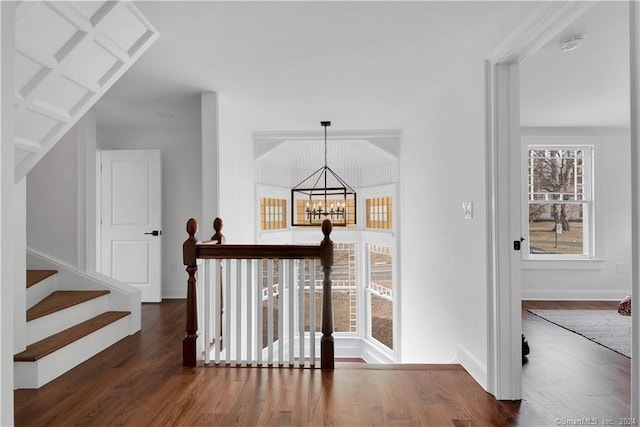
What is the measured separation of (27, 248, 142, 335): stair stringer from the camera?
374cm

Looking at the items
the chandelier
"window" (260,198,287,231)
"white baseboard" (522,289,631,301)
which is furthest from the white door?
"white baseboard" (522,289,631,301)

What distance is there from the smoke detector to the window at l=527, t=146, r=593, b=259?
10.5 ft

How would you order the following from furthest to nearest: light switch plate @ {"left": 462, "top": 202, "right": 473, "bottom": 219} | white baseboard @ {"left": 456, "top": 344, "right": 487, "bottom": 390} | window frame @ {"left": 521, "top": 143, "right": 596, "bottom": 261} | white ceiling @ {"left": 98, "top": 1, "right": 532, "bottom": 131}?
1. window frame @ {"left": 521, "top": 143, "right": 596, "bottom": 261}
2. light switch plate @ {"left": 462, "top": 202, "right": 473, "bottom": 219}
3. white baseboard @ {"left": 456, "top": 344, "right": 487, "bottom": 390}
4. white ceiling @ {"left": 98, "top": 1, "right": 532, "bottom": 131}

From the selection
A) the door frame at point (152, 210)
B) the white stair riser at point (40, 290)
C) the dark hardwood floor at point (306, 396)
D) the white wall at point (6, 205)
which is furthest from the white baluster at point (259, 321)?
the door frame at point (152, 210)

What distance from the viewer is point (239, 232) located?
4.57 m

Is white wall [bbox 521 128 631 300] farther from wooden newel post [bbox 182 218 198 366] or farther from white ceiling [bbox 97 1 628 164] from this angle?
wooden newel post [bbox 182 218 198 366]

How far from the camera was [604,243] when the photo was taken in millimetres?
5590

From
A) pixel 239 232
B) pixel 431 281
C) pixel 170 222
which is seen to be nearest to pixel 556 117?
pixel 431 281

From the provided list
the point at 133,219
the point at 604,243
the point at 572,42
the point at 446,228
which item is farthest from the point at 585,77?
the point at 133,219

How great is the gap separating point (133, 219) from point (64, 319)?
2291 millimetres

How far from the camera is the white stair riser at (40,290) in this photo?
10.8 feet

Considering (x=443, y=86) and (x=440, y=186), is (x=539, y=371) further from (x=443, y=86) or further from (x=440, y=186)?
(x=443, y=86)

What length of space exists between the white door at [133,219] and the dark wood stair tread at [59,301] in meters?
1.53

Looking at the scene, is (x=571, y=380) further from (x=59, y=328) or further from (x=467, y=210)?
(x=59, y=328)
